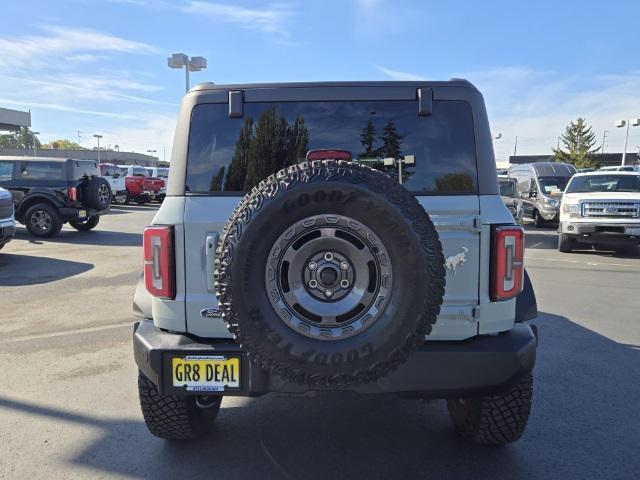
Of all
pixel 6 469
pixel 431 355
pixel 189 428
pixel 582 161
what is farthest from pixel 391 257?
pixel 582 161

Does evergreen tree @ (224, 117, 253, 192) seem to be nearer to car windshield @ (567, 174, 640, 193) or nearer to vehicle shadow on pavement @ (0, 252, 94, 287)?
vehicle shadow on pavement @ (0, 252, 94, 287)

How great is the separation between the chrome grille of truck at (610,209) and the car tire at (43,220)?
12.0 m

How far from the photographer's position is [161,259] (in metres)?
2.70

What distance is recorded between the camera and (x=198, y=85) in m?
2.94

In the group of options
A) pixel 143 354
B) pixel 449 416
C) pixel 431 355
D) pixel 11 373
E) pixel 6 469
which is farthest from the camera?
pixel 11 373

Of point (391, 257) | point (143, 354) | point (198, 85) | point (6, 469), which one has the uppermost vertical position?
point (198, 85)

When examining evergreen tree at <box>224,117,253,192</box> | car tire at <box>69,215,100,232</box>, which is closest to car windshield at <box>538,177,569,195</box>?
car tire at <box>69,215,100,232</box>

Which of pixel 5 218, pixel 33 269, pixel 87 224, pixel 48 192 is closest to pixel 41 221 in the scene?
pixel 48 192

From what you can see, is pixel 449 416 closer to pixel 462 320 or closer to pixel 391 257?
pixel 462 320

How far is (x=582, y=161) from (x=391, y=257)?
68525mm

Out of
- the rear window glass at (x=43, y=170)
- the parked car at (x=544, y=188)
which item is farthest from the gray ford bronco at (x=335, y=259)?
the parked car at (x=544, y=188)

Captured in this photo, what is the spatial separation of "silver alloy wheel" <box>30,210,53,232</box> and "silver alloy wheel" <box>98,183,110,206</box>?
1290 millimetres

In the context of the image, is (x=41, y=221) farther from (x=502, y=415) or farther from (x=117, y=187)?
(x=502, y=415)

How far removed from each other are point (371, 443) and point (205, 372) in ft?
4.04
